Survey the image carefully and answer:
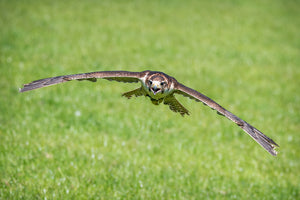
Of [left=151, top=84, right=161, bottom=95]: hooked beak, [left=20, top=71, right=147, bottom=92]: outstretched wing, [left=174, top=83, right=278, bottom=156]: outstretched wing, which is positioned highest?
[left=20, top=71, right=147, bottom=92]: outstretched wing

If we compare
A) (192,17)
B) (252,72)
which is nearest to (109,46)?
(252,72)

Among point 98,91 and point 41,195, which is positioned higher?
point 98,91

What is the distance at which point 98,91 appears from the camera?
9188 millimetres

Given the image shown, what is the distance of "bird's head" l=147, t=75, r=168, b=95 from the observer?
3775 mm

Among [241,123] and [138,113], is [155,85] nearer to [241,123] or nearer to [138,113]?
[241,123]

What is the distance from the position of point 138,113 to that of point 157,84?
4521 mm

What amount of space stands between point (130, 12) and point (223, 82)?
26.4ft

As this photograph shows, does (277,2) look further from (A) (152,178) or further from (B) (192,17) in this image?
(A) (152,178)

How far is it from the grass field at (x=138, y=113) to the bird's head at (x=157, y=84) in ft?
7.21

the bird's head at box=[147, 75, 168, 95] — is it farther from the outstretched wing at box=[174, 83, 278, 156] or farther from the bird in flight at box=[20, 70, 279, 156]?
the outstretched wing at box=[174, 83, 278, 156]

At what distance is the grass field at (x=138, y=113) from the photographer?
584cm

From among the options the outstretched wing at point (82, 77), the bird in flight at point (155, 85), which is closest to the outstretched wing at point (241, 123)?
the bird in flight at point (155, 85)

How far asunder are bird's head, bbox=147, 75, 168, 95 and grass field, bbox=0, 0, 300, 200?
2.20 metres

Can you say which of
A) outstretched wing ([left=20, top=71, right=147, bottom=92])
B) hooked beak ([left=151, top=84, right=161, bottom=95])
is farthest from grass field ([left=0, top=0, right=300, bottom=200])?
hooked beak ([left=151, top=84, right=161, bottom=95])
